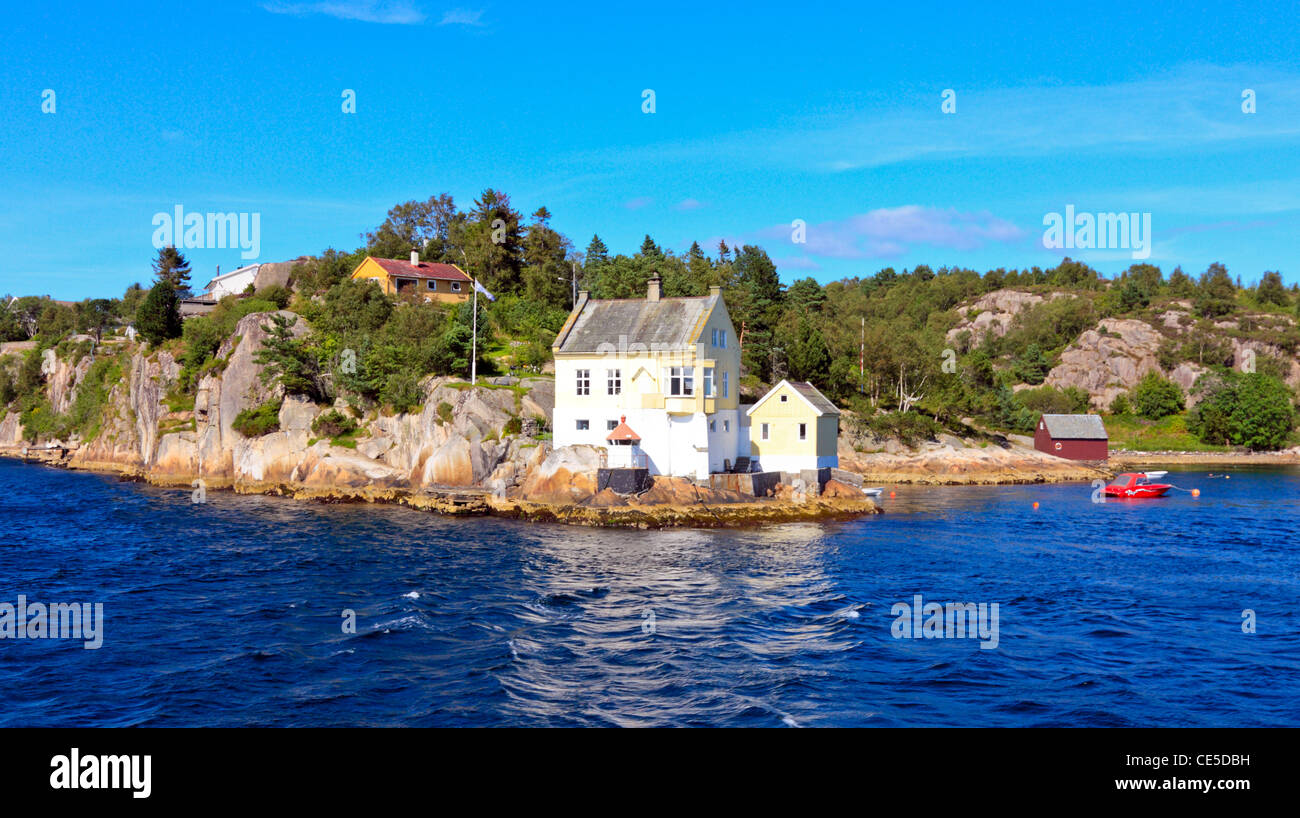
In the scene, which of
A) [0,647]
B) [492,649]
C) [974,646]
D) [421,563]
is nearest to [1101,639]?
[974,646]

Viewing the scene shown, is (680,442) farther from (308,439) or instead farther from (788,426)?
(308,439)

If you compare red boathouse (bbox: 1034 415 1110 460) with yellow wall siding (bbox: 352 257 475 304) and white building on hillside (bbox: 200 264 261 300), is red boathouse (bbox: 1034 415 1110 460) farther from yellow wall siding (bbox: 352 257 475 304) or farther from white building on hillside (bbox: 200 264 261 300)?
white building on hillside (bbox: 200 264 261 300)

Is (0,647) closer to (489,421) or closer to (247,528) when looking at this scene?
(247,528)

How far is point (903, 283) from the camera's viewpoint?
185500 millimetres

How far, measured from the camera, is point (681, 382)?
45844 mm

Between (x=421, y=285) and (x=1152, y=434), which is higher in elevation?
(x=421, y=285)

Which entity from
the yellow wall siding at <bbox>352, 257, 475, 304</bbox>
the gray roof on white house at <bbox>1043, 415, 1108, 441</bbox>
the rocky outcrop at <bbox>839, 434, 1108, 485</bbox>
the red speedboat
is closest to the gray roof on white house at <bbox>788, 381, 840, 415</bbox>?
the rocky outcrop at <bbox>839, 434, 1108, 485</bbox>

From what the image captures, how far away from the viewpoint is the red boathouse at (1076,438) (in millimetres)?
80062

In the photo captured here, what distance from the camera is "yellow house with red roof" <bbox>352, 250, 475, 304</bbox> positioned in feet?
251

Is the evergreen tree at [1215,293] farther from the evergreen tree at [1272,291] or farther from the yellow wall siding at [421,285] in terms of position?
the yellow wall siding at [421,285]

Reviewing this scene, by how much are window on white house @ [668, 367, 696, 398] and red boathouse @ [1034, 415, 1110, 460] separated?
4953 centimetres

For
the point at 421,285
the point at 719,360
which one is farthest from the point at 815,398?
the point at 421,285

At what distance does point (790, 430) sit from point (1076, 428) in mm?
44495

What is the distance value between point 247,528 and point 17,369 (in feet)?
308
